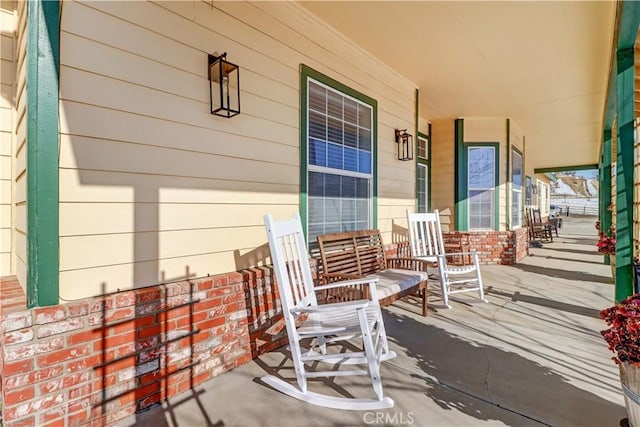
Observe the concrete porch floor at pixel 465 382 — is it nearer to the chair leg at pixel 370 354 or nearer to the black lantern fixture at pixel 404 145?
the chair leg at pixel 370 354

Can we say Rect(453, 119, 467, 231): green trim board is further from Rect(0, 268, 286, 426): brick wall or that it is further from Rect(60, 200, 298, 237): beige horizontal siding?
Rect(0, 268, 286, 426): brick wall

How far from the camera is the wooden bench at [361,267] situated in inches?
109

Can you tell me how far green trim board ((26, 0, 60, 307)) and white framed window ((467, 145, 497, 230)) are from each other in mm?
6432

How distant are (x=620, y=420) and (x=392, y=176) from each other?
3.20m

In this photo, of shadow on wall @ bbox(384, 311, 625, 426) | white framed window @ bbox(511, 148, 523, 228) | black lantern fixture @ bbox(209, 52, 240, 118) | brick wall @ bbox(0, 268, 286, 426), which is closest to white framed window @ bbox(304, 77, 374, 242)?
black lantern fixture @ bbox(209, 52, 240, 118)

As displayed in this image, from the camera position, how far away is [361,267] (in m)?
3.48

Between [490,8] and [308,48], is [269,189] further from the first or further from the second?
[490,8]

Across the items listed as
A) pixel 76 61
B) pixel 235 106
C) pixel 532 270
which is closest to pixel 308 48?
pixel 235 106

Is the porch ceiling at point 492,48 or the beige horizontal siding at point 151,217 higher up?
the porch ceiling at point 492,48

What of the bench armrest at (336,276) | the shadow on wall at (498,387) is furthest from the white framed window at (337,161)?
the shadow on wall at (498,387)

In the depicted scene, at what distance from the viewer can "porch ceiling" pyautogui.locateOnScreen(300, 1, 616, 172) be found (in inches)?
116

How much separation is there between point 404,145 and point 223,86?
294 cm

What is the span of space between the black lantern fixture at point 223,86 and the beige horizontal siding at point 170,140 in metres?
0.06

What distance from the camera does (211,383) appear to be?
2178 millimetres
